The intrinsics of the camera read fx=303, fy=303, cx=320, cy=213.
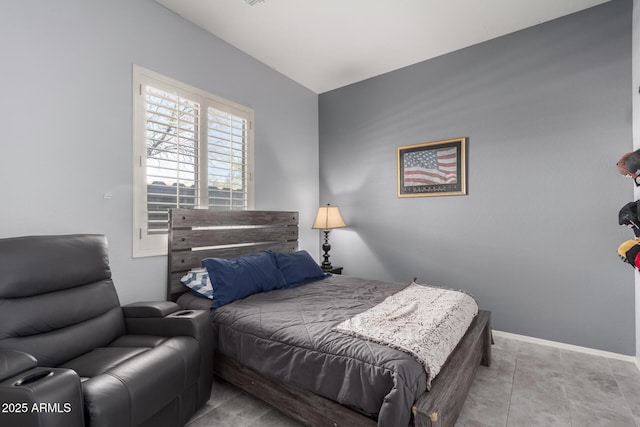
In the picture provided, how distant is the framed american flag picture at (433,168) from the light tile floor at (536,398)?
5.73 feet

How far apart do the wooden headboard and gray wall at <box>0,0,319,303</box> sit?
0.14m

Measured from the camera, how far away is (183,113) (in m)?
2.73

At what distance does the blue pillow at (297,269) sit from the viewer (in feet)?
9.57

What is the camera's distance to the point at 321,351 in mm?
1583

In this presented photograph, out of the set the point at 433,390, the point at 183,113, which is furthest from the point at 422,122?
the point at 433,390

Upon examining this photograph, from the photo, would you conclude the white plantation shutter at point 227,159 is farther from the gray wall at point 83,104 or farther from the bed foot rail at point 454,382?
the bed foot rail at point 454,382

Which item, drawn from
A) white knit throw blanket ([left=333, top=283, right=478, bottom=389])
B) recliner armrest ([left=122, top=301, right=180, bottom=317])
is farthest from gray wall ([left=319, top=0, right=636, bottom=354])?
recliner armrest ([left=122, top=301, right=180, bottom=317])

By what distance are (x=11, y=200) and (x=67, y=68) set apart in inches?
37.5

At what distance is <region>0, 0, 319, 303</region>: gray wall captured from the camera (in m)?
1.86

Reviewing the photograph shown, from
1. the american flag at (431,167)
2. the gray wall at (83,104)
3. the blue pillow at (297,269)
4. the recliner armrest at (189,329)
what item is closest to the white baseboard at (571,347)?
the american flag at (431,167)

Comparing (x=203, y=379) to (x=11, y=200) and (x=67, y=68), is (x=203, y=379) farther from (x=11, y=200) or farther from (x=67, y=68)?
(x=67, y=68)

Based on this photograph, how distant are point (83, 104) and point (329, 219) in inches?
105

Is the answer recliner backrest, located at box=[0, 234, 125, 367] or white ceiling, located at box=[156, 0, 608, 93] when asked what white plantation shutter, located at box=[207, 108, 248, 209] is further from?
recliner backrest, located at box=[0, 234, 125, 367]

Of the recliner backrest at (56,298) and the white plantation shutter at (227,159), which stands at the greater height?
the white plantation shutter at (227,159)
